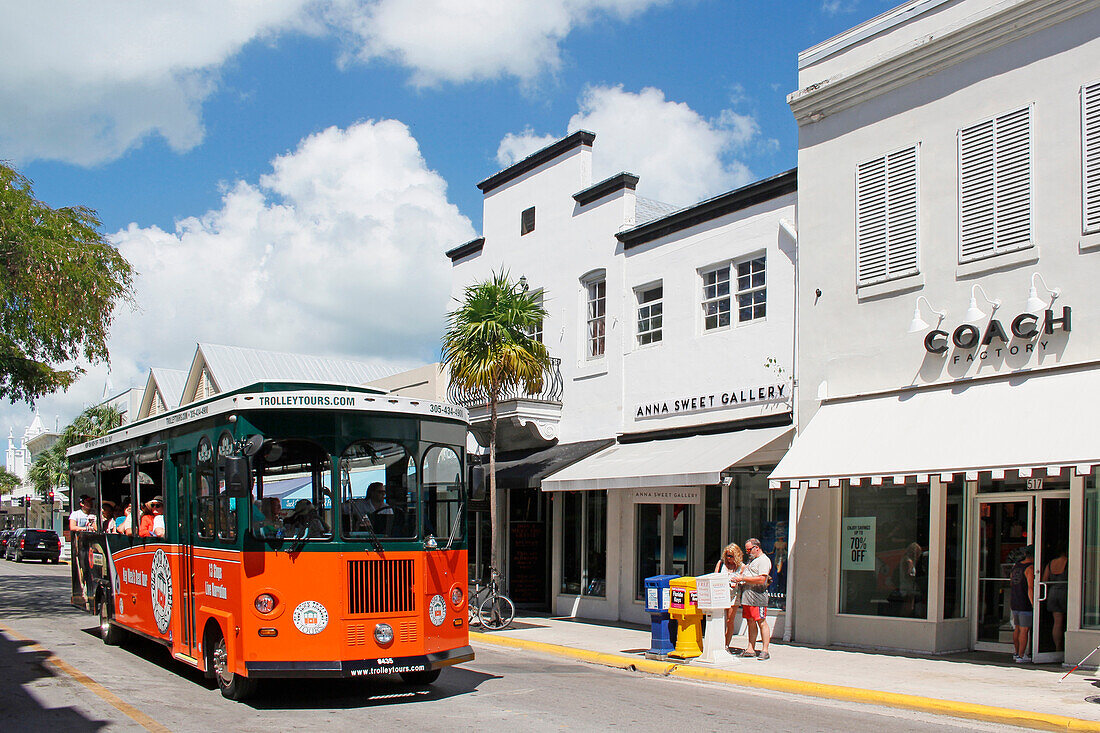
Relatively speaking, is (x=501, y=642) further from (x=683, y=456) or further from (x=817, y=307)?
(x=817, y=307)

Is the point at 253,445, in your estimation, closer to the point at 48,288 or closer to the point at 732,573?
the point at 732,573

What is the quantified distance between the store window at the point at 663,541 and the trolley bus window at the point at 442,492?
26.8 ft

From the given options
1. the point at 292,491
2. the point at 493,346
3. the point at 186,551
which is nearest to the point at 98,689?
the point at 186,551

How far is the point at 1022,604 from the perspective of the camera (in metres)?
13.0

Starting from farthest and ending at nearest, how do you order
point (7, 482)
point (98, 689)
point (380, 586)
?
1. point (7, 482)
2. point (98, 689)
3. point (380, 586)

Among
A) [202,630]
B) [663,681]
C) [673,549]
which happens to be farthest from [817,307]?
[202,630]

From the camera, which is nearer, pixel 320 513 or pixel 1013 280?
pixel 320 513

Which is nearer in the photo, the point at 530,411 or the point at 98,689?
the point at 98,689

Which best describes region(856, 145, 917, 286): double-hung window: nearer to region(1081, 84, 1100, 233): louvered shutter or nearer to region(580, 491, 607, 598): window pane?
region(1081, 84, 1100, 233): louvered shutter

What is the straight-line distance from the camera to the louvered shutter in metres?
12.4

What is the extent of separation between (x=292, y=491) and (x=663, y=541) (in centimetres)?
1001

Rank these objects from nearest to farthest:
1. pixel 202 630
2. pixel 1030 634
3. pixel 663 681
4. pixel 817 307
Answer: pixel 202 630 < pixel 663 681 < pixel 1030 634 < pixel 817 307

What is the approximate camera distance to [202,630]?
10414 mm

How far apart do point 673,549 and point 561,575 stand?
11.3 ft
